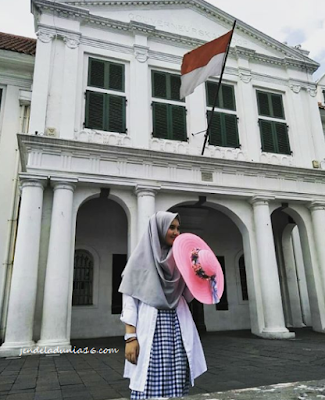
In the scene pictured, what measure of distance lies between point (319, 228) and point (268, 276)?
2.78m

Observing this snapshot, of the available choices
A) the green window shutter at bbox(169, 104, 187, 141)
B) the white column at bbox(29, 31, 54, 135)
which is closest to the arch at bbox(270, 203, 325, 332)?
the green window shutter at bbox(169, 104, 187, 141)

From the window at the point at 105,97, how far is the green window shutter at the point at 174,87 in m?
1.67

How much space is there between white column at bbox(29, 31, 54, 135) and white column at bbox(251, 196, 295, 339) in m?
6.96

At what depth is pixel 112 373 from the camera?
546 centimetres

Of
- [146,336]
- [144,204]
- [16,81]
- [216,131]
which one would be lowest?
[146,336]

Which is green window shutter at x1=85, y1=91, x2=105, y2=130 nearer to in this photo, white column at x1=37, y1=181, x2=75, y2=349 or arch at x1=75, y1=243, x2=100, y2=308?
white column at x1=37, y1=181, x2=75, y2=349

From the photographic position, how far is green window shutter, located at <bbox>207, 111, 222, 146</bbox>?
11320 mm

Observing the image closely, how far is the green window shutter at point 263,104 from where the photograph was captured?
12439mm

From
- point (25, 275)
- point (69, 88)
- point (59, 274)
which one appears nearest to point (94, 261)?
point (59, 274)

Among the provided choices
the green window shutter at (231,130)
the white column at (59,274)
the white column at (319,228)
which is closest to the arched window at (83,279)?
the white column at (59,274)

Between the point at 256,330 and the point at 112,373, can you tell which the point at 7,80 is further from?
the point at 256,330

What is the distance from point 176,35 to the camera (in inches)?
468

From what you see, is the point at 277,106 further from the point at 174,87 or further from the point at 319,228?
the point at 319,228

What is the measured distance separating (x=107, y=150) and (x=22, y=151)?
242 centimetres
